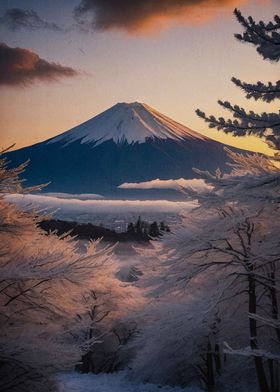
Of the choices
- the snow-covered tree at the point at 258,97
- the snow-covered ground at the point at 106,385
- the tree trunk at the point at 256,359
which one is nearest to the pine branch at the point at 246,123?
the snow-covered tree at the point at 258,97

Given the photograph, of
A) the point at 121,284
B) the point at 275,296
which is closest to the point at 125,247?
the point at 121,284

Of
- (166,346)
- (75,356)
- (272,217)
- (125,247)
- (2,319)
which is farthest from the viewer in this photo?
(125,247)

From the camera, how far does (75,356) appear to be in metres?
7.53

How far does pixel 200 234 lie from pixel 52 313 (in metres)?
4.09

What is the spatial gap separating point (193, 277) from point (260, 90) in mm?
5412

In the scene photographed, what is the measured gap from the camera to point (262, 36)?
7.89 metres

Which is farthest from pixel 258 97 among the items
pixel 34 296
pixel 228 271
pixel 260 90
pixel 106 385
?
pixel 106 385

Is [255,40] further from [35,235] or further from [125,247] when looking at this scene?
[125,247]

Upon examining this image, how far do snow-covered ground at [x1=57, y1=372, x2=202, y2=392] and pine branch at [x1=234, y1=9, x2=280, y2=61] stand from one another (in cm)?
1311

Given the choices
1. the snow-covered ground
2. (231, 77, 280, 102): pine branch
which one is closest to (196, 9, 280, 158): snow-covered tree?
(231, 77, 280, 102): pine branch

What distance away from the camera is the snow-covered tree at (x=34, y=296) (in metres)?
7.29

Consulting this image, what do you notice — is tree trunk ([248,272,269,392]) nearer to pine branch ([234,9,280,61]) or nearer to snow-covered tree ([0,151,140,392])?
snow-covered tree ([0,151,140,392])

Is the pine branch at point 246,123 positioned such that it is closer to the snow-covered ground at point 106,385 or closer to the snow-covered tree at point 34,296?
the snow-covered tree at point 34,296

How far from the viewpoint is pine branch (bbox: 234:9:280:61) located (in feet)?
25.9
